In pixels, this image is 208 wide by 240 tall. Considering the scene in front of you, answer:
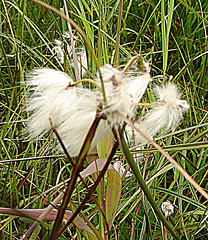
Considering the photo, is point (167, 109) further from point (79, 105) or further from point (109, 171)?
point (109, 171)

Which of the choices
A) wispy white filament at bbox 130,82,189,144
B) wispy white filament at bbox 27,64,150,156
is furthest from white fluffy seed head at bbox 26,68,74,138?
wispy white filament at bbox 130,82,189,144

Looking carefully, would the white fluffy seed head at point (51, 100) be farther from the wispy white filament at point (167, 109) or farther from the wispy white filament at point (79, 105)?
the wispy white filament at point (167, 109)

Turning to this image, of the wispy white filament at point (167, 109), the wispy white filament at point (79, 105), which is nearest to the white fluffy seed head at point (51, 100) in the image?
the wispy white filament at point (79, 105)

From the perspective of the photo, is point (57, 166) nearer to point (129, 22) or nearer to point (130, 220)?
point (130, 220)

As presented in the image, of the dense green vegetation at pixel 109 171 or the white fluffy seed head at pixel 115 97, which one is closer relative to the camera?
the white fluffy seed head at pixel 115 97

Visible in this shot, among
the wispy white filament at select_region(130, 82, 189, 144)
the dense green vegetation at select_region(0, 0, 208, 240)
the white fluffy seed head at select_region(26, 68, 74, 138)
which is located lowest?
the dense green vegetation at select_region(0, 0, 208, 240)

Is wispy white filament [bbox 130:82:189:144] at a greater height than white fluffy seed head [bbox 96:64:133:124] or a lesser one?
lesser

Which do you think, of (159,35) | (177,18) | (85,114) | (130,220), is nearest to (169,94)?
(85,114)

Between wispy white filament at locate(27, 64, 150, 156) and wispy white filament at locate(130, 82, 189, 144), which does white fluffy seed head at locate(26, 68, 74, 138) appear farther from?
wispy white filament at locate(130, 82, 189, 144)
